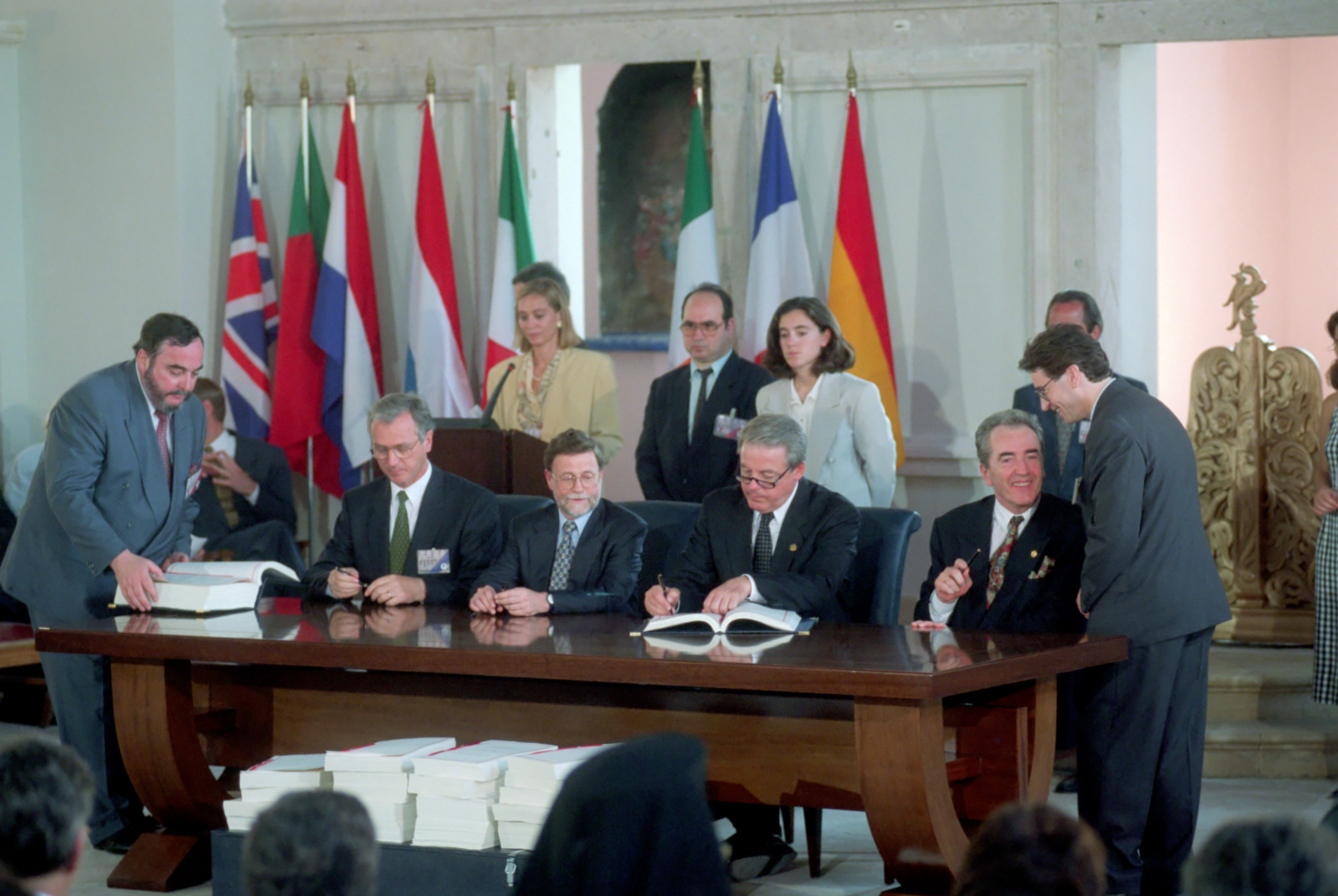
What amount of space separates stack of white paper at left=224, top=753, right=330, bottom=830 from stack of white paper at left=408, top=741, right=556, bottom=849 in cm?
25

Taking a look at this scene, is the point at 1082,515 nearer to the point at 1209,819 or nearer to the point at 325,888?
the point at 1209,819

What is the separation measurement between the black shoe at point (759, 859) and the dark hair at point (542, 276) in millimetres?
2172

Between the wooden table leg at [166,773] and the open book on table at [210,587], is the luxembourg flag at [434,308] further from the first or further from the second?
the wooden table leg at [166,773]

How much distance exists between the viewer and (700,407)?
5.38m

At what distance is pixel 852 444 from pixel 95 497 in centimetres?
224

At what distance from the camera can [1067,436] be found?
5262mm

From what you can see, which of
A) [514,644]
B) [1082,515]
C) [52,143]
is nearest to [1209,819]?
[1082,515]

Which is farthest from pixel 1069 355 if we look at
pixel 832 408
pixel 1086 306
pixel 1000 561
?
pixel 1086 306

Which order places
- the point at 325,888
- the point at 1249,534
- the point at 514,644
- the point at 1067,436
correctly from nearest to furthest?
the point at 325,888 < the point at 514,644 < the point at 1067,436 < the point at 1249,534

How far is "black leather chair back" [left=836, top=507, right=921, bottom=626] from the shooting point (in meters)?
4.32

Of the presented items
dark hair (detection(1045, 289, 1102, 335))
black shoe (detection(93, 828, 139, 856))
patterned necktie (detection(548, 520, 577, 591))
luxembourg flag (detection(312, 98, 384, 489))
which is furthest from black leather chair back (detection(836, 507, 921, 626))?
luxembourg flag (detection(312, 98, 384, 489))

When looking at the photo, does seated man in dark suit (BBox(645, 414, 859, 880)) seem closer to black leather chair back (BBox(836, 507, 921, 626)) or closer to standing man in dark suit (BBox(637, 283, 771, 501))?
black leather chair back (BBox(836, 507, 921, 626))

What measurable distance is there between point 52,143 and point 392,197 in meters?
1.48

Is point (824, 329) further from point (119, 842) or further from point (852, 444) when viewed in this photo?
point (119, 842)
